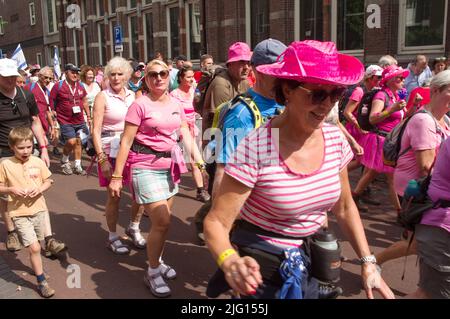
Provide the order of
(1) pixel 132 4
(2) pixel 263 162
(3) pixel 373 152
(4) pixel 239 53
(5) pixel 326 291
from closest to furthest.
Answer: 1. (2) pixel 263 162
2. (5) pixel 326 291
3. (4) pixel 239 53
4. (3) pixel 373 152
5. (1) pixel 132 4

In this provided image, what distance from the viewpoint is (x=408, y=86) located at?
9875 millimetres

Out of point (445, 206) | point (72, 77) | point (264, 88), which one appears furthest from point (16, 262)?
point (72, 77)

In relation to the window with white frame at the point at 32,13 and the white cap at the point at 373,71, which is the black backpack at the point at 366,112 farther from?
the window with white frame at the point at 32,13

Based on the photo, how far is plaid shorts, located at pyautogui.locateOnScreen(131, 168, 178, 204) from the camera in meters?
3.66

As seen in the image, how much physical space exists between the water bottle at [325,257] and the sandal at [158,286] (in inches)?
75.4

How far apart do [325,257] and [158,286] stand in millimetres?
2043

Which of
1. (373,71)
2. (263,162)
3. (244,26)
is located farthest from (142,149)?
(244,26)

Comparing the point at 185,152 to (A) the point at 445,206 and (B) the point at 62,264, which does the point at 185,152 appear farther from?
(A) the point at 445,206

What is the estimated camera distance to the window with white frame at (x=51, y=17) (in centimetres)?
3334

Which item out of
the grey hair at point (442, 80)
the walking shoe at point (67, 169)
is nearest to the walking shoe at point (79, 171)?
the walking shoe at point (67, 169)

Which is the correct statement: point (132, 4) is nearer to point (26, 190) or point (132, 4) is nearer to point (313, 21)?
point (313, 21)

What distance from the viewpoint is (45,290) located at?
12.2 ft

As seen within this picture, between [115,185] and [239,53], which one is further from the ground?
[239,53]
